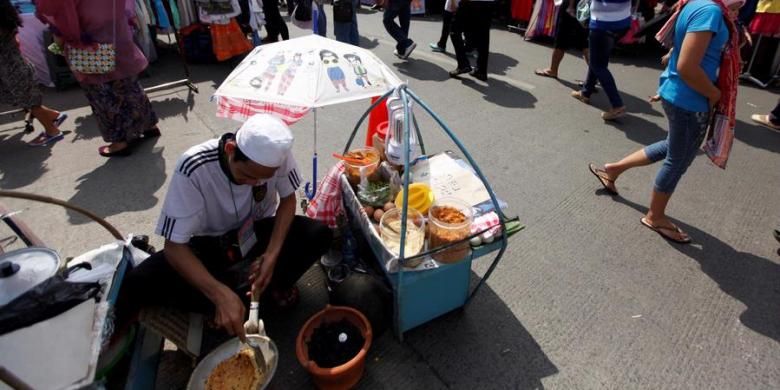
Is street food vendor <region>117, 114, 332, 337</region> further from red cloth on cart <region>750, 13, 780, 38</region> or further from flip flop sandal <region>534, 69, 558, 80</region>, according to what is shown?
red cloth on cart <region>750, 13, 780, 38</region>

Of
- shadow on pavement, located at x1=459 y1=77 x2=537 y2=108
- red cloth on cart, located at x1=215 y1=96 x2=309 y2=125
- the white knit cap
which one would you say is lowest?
shadow on pavement, located at x1=459 y1=77 x2=537 y2=108

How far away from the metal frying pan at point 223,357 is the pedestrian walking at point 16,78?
3.89 meters

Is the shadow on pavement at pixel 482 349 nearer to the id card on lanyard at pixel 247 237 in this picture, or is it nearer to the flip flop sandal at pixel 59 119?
the id card on lanyard at pixel 247 237

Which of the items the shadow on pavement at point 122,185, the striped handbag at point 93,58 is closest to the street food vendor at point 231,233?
the shadow on pavement at point 122,185

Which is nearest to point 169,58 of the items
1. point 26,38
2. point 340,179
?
point 26,38

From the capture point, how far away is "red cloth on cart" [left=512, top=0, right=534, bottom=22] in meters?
8.30

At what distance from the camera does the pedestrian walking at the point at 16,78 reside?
3.73m

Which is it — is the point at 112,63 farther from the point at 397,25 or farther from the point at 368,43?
the point at 368,43

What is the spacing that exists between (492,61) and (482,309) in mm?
5505

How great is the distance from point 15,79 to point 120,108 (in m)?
1.13

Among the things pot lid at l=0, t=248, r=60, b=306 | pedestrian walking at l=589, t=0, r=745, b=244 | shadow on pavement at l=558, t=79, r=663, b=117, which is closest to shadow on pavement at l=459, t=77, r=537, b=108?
shadow on pavement at l=558, t=79, r=663, b=117

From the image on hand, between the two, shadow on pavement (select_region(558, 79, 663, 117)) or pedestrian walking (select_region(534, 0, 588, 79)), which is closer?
shadow on pavement (select_region(558, 79, 663, 117))

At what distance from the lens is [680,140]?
8.85ft

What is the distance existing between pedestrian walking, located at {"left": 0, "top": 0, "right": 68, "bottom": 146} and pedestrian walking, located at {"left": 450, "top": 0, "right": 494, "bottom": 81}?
5.01m
